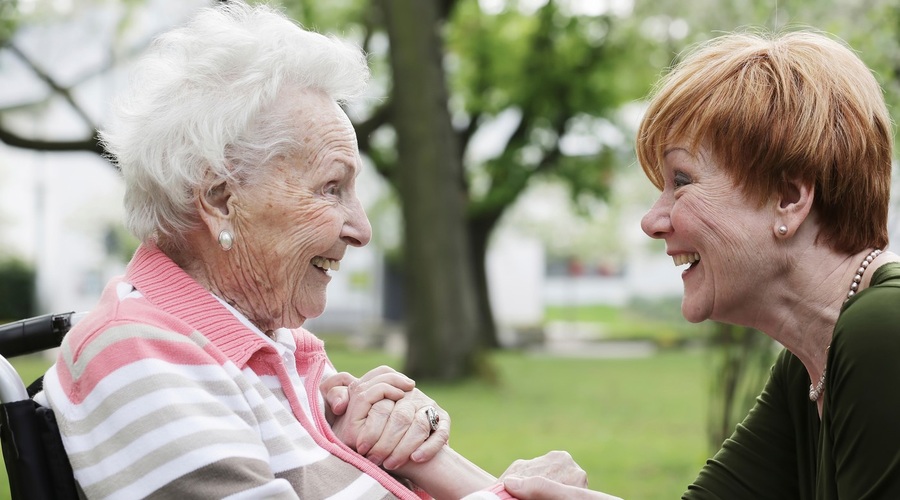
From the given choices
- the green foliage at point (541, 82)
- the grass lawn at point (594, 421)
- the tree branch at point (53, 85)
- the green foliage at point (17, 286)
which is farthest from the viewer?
the green foliage at point (17, 286)

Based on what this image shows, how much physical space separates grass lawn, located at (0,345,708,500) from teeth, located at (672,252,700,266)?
4.39m

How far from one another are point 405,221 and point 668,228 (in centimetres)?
989

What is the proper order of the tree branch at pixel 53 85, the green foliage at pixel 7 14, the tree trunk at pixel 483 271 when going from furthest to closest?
1. the tree trunk at pixel 483 271
2. the tree branch at pixel 53 85
3. the green foliage at pixel 7 14

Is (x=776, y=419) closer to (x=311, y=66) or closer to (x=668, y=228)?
(x=668, y=228)

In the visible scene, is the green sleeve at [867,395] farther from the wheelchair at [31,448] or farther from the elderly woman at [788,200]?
the wheelchair at [31,448]

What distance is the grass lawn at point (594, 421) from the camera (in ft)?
23.2

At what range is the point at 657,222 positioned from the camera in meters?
2.11

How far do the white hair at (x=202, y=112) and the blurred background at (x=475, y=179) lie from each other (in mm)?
217

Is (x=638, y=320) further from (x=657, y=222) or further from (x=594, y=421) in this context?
(x=657, y=222)

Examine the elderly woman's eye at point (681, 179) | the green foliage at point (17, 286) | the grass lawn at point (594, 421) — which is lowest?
the green foliage at point (17, 286)

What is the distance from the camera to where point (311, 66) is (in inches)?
80.7

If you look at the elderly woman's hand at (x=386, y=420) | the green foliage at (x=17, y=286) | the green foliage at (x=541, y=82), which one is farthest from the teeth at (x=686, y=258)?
the green foliage at (x=17, y=286)

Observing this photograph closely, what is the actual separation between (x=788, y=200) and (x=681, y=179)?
23 cm

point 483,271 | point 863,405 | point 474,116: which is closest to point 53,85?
point 474,116
